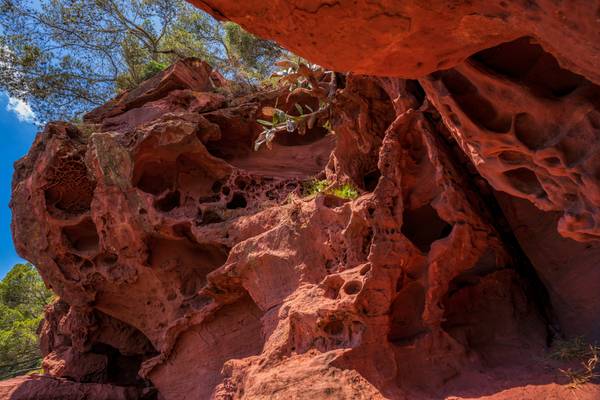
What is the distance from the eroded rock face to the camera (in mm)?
5086

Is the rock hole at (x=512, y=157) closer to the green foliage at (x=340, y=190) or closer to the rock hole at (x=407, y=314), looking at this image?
the rock hole at (x=407, y=314)

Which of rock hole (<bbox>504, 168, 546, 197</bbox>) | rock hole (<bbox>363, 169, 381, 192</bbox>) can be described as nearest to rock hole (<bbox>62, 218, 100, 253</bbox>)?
rock hole (<bbox>363, 169, 381, 192</bbox>)

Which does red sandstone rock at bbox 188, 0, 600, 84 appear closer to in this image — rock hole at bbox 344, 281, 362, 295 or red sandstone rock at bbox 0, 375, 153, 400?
rock hole at bbox 344, 281, 362, 295

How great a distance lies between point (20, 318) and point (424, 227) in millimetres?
18518

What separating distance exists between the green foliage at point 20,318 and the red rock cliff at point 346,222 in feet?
23.4

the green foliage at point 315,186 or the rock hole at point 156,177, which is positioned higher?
the rock hole at point 156,177

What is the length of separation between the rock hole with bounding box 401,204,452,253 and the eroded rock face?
0.02 metres

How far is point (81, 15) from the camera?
13672 mm

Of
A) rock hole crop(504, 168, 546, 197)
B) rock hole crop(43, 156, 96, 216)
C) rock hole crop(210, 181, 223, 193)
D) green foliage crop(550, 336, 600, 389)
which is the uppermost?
rock hole crop(43, 156, 96, 216)

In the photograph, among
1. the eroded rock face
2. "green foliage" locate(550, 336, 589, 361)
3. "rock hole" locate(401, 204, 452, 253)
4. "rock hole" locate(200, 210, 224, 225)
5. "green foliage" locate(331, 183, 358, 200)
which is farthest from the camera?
"rock hole" locate(200, 210, 224, 225)

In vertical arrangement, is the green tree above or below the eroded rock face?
above

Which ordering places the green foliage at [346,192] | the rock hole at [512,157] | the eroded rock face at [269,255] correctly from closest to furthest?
the rock hole at [512,157], the eroded rock face at [269,255], the green foliage at [346,192]

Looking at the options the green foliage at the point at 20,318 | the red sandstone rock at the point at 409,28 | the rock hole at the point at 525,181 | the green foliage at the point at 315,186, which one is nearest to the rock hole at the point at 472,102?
the rock hole at the point at 525,181

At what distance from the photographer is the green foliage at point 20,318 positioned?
52.7ft
